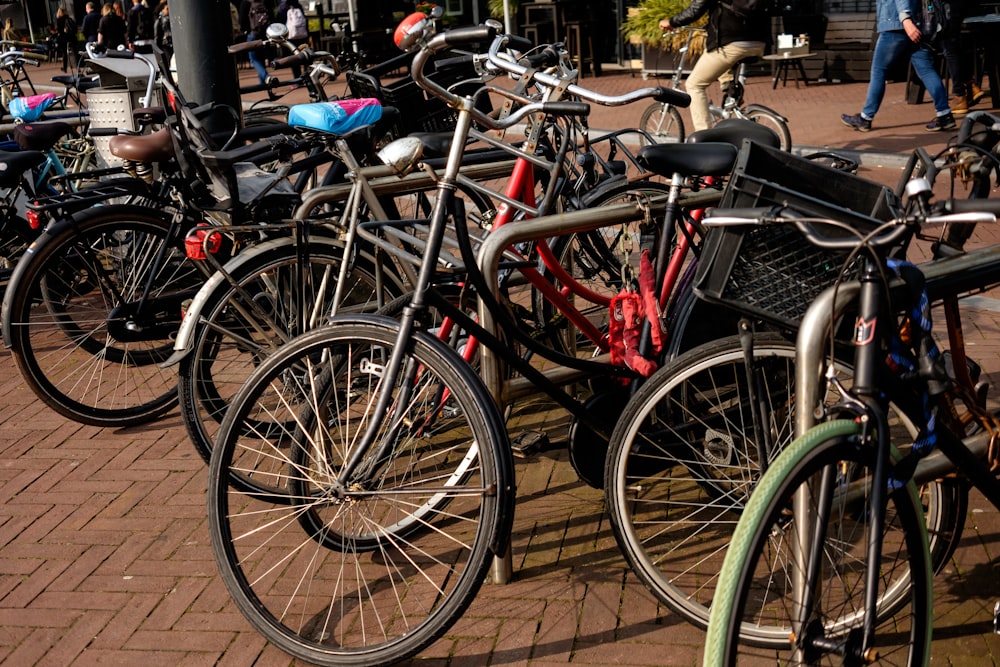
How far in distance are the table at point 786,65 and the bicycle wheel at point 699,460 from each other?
11238 millimetres

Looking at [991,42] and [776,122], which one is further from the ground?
[991,42]

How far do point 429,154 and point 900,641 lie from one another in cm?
258

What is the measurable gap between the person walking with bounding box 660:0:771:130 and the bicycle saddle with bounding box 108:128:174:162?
6.14 m

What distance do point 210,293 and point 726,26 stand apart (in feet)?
23.5

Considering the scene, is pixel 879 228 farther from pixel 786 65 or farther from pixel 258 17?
pixel 258 17

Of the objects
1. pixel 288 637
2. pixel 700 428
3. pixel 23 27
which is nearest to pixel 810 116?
pixel 700 428

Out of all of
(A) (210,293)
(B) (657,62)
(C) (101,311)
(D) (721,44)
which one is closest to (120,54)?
(C) (101,311)

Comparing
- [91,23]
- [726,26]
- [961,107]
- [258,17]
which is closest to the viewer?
[726,26]

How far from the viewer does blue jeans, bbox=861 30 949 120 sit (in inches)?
407

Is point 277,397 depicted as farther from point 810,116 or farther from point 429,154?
point 810,116

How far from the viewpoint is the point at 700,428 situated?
335 cm

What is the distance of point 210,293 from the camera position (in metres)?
3.85

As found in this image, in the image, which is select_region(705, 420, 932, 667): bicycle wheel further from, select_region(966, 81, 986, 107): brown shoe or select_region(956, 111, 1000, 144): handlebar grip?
select_region(966, 81, 986, 107): brown shoe

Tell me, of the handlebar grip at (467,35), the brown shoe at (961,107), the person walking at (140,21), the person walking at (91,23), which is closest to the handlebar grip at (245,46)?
the handlebar grip at (467,35)
